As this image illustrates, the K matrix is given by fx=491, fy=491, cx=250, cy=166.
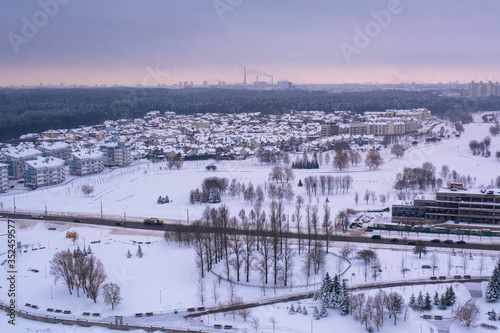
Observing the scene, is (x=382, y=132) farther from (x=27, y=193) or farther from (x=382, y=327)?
(x=382, y=327)

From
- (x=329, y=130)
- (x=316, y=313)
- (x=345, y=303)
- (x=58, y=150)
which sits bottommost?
(x=316, y=313)

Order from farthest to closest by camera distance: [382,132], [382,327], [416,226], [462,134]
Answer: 1. [382,132]
2. [462,134]
3. [416,226]
4. [382,327]

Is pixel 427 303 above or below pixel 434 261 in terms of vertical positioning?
below

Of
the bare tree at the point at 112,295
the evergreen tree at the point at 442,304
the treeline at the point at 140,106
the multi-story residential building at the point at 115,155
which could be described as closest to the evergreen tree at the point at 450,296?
the evergreen tree at the point at 442,304

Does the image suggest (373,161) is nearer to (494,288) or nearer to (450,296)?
(494,288)

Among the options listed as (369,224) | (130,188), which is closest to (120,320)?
(369,224)

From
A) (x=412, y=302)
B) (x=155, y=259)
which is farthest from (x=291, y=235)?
(x=412, y=302)

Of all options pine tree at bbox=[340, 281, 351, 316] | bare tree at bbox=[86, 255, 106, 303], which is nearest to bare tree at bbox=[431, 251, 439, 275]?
pine tree at bbox=[340, 281, 351, 316]
